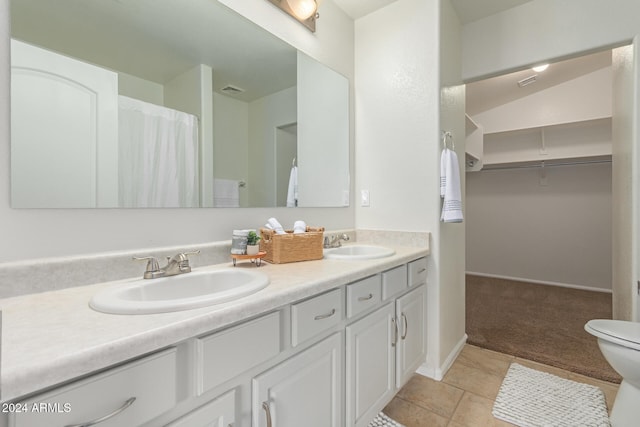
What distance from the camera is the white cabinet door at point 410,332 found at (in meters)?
1.49

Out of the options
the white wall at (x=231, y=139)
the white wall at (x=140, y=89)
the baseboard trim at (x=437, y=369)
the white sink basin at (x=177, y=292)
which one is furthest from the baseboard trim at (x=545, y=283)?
the white wall at (x=140, y=89)

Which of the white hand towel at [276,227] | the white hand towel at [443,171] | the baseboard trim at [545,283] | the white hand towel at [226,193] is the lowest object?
the baseboard trim at [545,283]

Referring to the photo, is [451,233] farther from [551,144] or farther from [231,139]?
[551,144]

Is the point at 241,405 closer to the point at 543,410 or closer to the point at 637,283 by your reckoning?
the point at 543,410

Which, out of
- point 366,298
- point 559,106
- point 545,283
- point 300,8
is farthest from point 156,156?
point 545,283

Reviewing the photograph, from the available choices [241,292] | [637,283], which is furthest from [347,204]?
[637,283]

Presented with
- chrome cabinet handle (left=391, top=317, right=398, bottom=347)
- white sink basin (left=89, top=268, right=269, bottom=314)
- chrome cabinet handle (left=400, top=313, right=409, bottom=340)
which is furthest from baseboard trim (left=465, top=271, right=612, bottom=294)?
white sink basin (left=89, top=268, right=269, bottom=314)

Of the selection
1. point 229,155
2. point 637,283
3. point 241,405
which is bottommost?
point 241,405

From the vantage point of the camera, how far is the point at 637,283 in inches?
61.4

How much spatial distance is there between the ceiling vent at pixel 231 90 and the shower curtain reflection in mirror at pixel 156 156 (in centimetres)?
24

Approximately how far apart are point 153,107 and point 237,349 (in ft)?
3.10

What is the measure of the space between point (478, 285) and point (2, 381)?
4425mm

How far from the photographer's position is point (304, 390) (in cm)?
94

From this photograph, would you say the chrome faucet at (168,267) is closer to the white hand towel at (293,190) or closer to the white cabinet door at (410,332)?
the white hand towel at (293,190)
